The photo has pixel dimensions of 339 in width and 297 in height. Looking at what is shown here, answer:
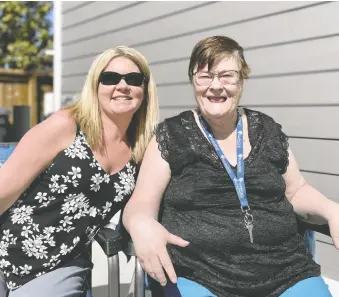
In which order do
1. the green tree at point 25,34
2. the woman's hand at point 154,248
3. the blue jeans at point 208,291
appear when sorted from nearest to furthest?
the woman's hand at point 154,248 < the blue jeans at point 208,291 < the green tree at point 25,34

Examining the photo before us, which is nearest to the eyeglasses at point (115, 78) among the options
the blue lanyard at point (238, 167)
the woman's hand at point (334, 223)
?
the blue lanyard at point (238, 167)

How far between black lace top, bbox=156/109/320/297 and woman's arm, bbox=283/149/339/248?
0.06 meters

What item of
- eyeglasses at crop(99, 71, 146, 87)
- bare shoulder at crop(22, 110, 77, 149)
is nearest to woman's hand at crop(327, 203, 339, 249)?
eyeglasses at crop(99, 71, 146, 87)

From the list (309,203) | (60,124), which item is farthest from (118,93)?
(309,203)

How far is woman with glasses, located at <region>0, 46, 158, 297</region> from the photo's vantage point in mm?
1874

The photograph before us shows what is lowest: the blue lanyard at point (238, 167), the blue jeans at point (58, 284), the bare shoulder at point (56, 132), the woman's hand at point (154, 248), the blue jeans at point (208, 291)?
the blue jeans at point (58, 284)

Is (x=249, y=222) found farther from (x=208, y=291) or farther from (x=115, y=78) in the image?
(x=115, y=78)

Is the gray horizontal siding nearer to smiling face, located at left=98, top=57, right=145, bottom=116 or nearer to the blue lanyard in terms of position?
the blue lanyard

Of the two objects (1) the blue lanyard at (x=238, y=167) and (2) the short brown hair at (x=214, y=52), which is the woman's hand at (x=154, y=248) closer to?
(1) the blue lanyard at (x=238, y=167)

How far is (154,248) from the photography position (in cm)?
160

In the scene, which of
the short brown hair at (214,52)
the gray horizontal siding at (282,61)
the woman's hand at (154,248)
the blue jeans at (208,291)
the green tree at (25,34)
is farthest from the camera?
the green tree at (25,34)

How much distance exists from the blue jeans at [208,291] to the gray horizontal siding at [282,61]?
1.41 m

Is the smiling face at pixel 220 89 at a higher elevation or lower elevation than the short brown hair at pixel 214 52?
lower

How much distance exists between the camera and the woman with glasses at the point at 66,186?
187cm
